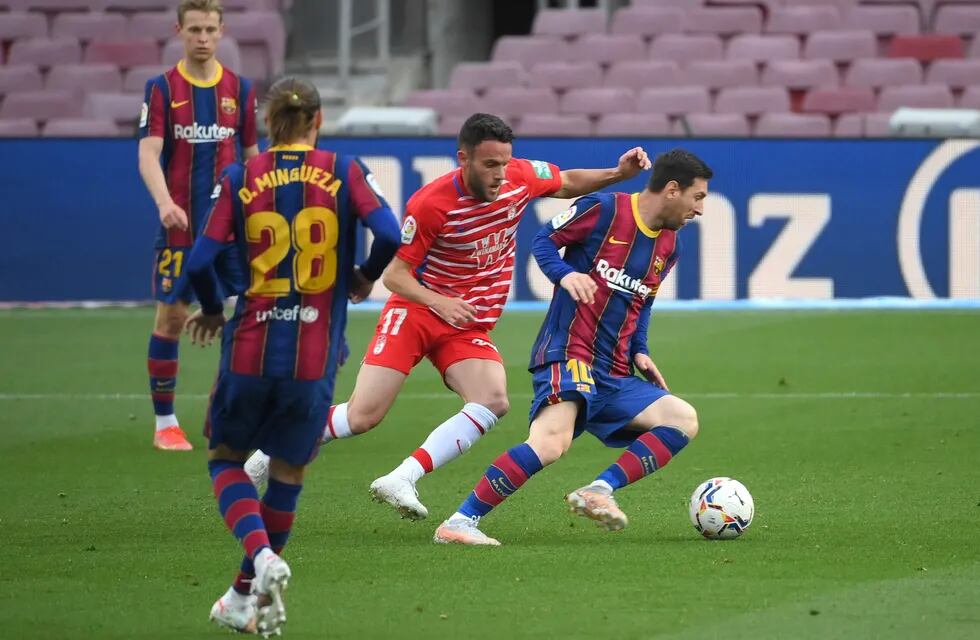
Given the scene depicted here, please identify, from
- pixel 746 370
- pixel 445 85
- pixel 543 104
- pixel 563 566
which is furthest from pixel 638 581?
pixel 445 85

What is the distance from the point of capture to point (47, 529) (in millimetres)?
6766

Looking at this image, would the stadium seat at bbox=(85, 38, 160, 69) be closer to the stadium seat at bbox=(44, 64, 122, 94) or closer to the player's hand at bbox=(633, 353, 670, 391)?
the stadium seat at bbox=(44, 64, 122, 94)

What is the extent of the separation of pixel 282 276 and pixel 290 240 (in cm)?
11

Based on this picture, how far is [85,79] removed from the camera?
1908 centimetres

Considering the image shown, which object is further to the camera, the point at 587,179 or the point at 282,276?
the point at 587,179

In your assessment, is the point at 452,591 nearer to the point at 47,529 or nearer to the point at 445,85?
the point at 47,529

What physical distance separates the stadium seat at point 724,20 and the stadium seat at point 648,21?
0.14 m

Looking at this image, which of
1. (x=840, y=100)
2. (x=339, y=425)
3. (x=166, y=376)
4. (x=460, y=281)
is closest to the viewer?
(x=460, y=281)

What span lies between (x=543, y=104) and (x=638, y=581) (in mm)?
13193

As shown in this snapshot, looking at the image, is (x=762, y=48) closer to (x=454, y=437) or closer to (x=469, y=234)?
(x=469, y=234)

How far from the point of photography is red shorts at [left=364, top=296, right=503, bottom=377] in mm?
7164

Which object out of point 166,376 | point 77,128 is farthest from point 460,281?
point 77,128

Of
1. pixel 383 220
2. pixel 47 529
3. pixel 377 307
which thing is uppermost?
pixel 383 220

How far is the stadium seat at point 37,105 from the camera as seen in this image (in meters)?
18.7
